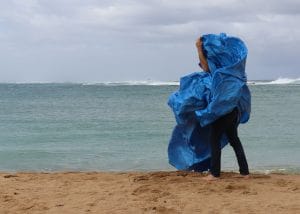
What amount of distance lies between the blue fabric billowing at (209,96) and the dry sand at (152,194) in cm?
46

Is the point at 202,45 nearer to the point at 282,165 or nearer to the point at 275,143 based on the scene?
the point at 282,165

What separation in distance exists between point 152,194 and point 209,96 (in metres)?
1.46

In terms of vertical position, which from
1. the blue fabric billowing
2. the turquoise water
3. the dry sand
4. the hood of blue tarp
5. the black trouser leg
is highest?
the hood of blue tarp

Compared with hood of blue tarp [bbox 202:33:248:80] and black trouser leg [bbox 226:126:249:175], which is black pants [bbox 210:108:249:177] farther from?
hood of blue tarp [bbox 202:33:248:80]

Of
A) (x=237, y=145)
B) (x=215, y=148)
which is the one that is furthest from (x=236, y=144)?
(x=215, y=148)

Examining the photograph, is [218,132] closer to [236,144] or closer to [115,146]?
[236,144]

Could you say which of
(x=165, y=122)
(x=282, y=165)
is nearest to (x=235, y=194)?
(x=282, y=165)

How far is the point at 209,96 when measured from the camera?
6836mm

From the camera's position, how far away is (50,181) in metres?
7.45

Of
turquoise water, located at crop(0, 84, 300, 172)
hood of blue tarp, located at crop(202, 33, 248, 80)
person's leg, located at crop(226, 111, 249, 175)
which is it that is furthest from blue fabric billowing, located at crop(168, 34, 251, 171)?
turquoise water, located at crop(0, 84, 300, 172)

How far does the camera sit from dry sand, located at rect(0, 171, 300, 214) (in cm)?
Result: 571

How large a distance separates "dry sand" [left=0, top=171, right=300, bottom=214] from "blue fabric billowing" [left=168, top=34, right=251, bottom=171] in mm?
455

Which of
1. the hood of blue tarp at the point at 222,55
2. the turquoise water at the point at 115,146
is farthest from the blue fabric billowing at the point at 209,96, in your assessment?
the turquoise water at the point at 115,146

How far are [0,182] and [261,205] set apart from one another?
364cm
